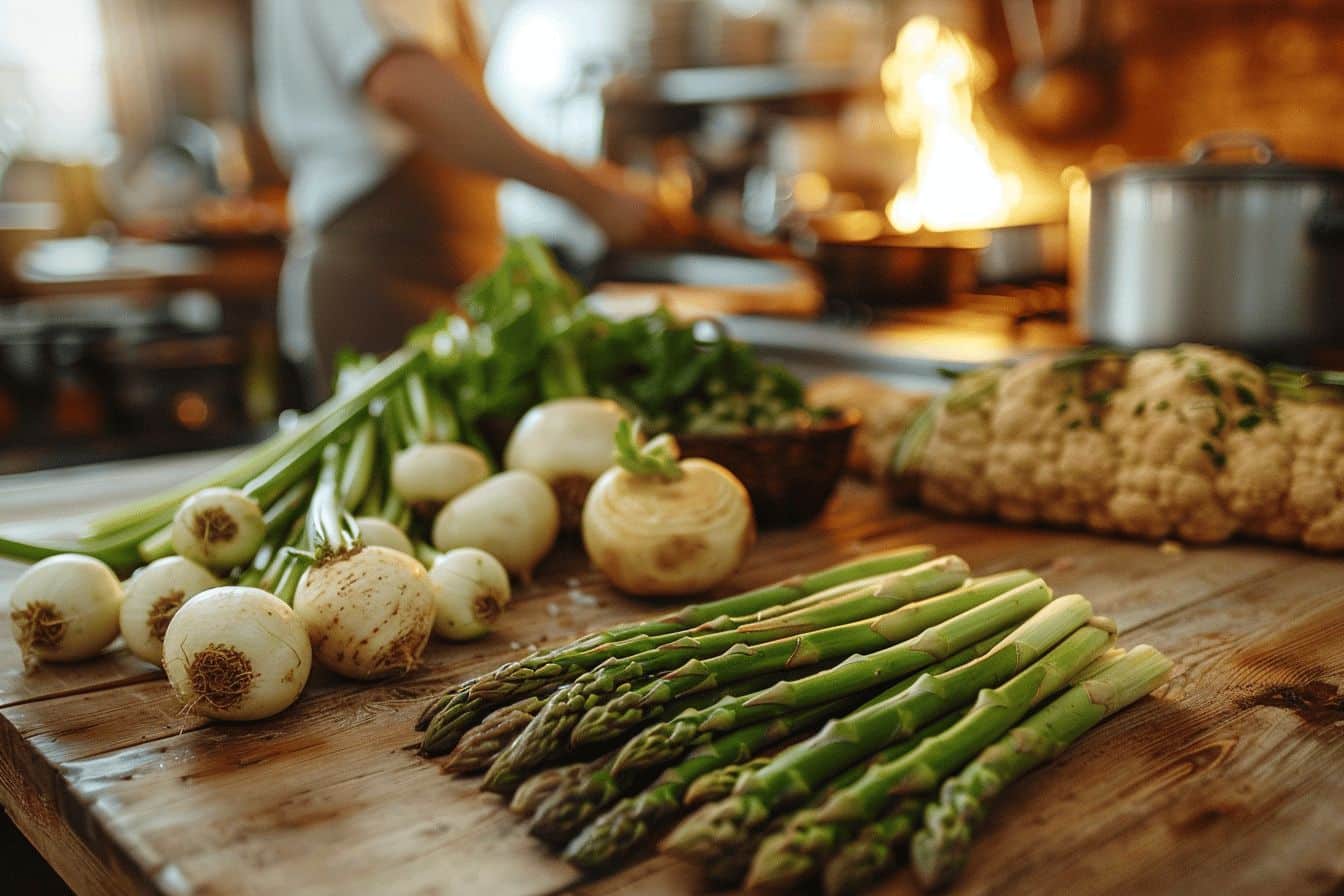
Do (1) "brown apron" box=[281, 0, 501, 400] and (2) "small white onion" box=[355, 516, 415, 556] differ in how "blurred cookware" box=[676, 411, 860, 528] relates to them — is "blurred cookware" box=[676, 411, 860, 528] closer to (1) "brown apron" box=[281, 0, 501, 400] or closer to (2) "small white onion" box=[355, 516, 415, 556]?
(2) "small white onion" box=[355, 516, 415, 556]

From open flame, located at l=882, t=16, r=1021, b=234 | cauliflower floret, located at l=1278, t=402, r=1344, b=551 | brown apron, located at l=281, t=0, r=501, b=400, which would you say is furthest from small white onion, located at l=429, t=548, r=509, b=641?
open flame, located at l=882, t=16, r=1021, b=234

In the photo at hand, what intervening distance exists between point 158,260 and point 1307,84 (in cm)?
543

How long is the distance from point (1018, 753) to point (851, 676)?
15 centimetres

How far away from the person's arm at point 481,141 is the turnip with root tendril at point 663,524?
1350 millimetres

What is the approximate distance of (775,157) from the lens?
440 cm

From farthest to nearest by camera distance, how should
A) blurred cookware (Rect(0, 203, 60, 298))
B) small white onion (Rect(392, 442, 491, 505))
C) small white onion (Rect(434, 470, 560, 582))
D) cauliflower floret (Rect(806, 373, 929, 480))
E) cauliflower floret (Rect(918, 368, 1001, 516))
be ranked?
1. blurred cookware (Rect(0, 203, 60, 298))
2. cauliflower floret (Rect(806, 373, 929, 480))
3. cauliflower floret (Rect(918, 368, 1001, 516))
4. small white onion (Rect(392, 442, 491, 505))
5. small white onion (Rect(434, 470, 560, 582))

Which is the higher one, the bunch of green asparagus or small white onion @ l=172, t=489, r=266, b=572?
small white onion @ l=172, t=489, r=266, b=572

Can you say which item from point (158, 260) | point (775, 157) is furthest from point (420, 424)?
point (158, 260)

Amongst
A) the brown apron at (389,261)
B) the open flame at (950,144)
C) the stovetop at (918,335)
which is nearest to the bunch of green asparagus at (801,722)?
the stovetop at (918,335)

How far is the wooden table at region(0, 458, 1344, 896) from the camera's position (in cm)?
79

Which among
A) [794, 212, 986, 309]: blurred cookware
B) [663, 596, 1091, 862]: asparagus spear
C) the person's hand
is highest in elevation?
the person's hand

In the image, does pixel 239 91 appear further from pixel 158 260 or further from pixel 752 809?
pixel 752 809

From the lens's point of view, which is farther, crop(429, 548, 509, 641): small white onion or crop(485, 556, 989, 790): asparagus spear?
crop(429, 548, 509, 641): small white onion

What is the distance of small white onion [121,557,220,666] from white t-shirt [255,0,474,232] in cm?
160
